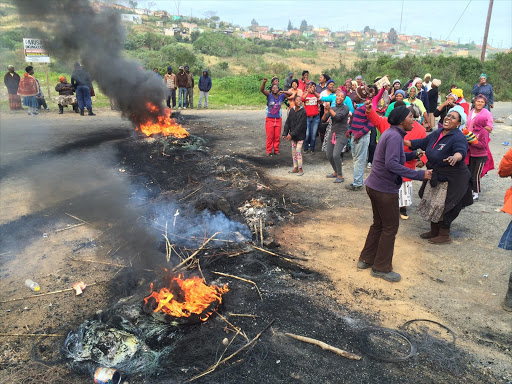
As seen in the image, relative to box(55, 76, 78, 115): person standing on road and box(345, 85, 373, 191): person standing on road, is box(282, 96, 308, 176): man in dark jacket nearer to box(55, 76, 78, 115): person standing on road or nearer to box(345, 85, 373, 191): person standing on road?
box(345, 85, 373, 191): person standing on road

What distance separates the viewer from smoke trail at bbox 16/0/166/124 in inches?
370

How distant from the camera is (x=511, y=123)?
52.6 feet

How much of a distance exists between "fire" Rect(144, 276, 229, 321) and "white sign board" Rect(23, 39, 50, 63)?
1492 centimetres

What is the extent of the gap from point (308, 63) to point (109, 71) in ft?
135

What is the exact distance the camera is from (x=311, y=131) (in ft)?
34.6

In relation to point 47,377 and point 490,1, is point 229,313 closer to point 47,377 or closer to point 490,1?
point 47,377

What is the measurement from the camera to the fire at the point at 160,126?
11.5 m

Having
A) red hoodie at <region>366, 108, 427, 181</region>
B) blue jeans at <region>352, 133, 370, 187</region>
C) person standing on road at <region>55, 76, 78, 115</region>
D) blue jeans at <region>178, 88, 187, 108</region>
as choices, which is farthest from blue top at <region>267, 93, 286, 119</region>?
person standing on road at <region>55, 76, 78, 115</region>

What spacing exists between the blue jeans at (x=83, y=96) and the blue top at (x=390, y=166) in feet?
44.1

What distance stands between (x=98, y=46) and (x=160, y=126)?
288 centimetres

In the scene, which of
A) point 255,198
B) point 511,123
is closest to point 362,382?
point 255,198

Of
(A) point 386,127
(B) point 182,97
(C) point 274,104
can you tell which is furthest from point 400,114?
(B) point 182,97

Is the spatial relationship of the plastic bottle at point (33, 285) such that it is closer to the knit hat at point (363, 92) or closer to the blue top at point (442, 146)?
the blue top at point (442, 146)

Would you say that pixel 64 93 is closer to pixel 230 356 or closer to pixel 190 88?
pixel 190 88
